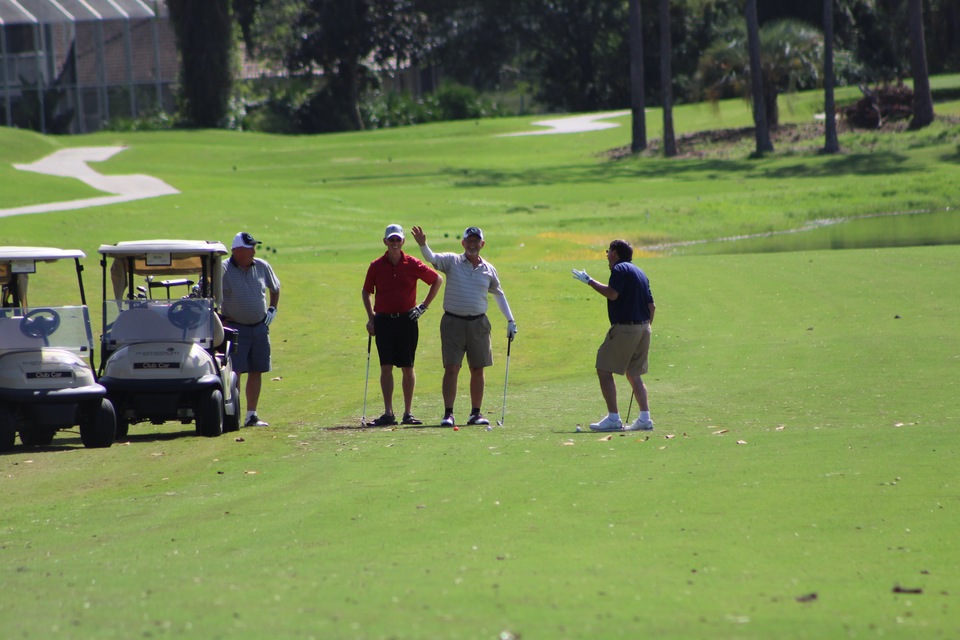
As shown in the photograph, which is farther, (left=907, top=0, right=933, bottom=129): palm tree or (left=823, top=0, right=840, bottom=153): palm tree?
(left=907, top=0, right=933, bottom=129): palm tree

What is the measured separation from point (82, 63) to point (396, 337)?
60.8 m

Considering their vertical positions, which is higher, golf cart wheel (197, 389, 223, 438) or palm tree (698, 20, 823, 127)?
palm tree (698, 20, 823, 127)

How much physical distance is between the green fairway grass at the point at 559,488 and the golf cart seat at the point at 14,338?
1083 mm

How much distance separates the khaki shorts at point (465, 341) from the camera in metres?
13.4

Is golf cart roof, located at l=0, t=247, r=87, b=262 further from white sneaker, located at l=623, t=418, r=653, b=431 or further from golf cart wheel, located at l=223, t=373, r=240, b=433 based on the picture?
white sneaker, located at l=623, t=418, r=653, b=431

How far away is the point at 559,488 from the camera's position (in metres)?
9.86

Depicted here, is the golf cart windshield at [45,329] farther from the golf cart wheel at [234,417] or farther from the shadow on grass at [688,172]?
the shadow on grass at [688,172]

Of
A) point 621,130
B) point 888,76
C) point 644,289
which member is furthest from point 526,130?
point 644,289

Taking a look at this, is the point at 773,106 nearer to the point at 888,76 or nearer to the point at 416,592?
the point at 888,76

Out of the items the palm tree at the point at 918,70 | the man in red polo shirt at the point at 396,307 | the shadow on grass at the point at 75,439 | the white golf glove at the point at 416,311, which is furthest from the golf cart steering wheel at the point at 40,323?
the palm tree at the point at 918,70

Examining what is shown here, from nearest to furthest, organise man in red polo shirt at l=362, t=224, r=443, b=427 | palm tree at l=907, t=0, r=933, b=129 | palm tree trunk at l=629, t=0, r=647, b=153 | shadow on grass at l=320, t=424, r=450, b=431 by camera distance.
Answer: shadow on grass at l=320, t=424, r=450, b=431, man in red polo shirt at l=362, t=224, r=443, b=427, palm tree at l=907, t=0, r=933, b=129, palm tree trunk at l=629, t=0, r=647, b=153

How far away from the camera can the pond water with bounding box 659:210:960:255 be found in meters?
32.7

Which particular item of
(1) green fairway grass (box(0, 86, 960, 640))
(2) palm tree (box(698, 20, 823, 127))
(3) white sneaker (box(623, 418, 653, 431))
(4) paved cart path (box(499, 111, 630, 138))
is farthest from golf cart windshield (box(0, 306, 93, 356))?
(4) paved cart path (box(499, 111, 630, 138))

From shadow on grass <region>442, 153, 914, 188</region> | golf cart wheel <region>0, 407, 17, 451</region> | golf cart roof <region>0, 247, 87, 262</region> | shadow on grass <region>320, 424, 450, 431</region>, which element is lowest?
shadow on grass <region>320, 424, 450, 431</region>
